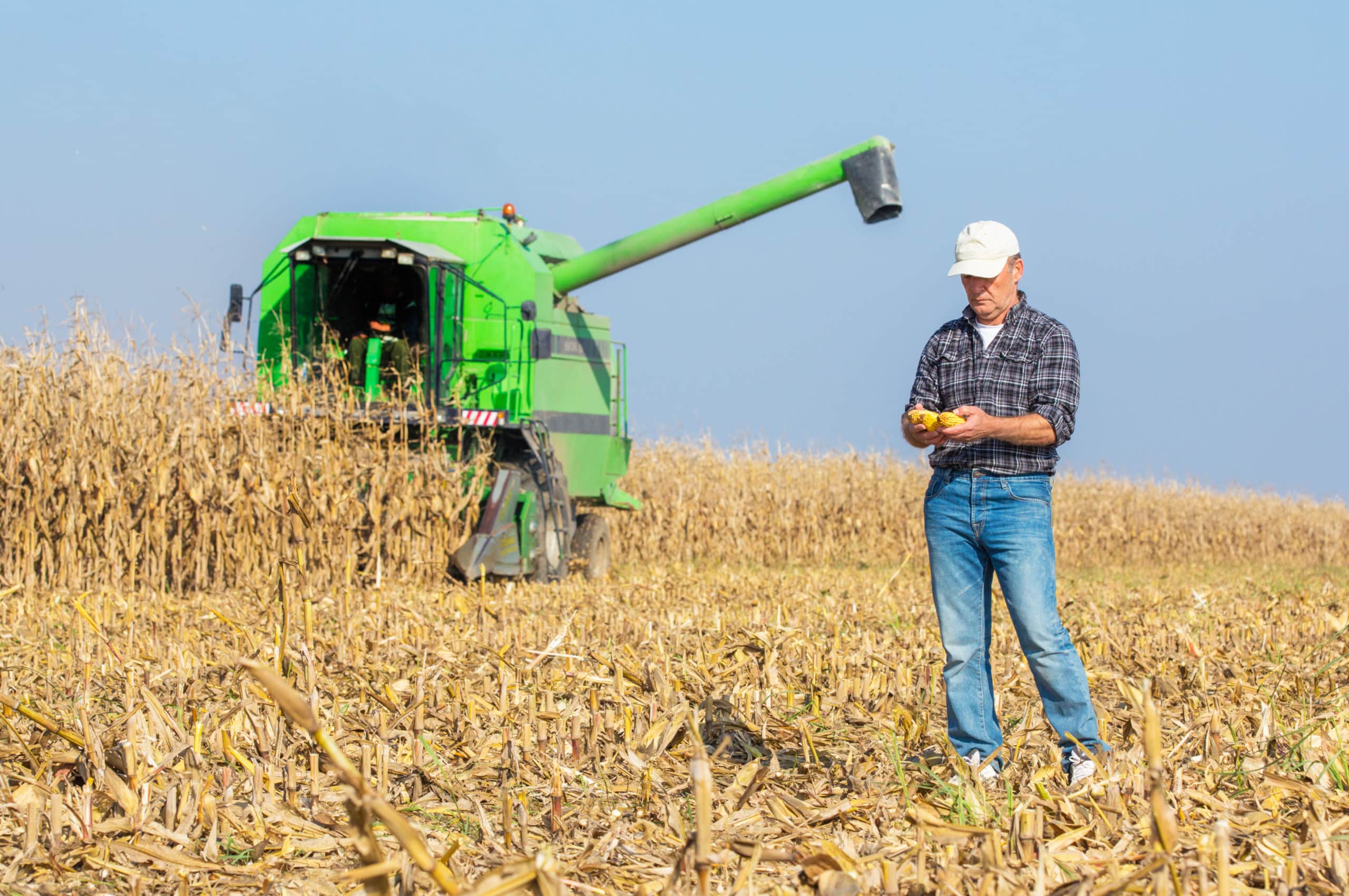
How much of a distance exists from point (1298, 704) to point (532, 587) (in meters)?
6.17

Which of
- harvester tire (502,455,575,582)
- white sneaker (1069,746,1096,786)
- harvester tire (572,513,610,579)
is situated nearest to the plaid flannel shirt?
white sneaker (1069,746,1096,786)

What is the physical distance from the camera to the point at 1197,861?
3.08 m

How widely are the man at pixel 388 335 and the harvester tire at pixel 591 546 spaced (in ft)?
8.45

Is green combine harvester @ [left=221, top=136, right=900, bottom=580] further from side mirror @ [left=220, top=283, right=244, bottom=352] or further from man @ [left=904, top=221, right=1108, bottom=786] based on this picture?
man @ [left=904, top=221, right=1108, bottom=786]

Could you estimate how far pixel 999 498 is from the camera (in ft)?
14.4

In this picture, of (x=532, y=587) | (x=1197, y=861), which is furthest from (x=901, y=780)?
(x=532, y=587)

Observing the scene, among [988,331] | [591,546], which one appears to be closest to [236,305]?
[591,546]

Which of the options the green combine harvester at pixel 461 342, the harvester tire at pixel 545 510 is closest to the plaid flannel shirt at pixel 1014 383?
the green combine harvester at pixel 461 342

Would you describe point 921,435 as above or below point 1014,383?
below

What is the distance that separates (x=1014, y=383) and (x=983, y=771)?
1.23m

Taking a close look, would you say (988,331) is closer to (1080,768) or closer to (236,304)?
(1080,768)

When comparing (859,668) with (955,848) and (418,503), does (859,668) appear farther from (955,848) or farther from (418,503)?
(418,503)

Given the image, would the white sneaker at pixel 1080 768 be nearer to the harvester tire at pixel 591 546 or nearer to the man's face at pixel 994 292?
the man's face at pixel 994 292

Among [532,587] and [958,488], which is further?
[532,587]
